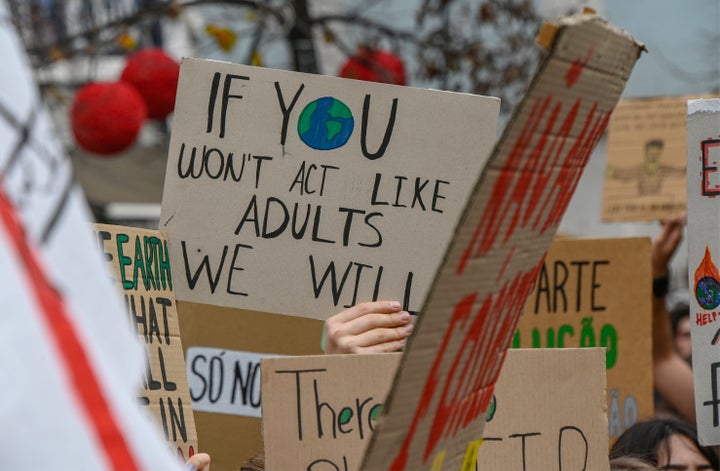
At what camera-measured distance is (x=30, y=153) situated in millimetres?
696

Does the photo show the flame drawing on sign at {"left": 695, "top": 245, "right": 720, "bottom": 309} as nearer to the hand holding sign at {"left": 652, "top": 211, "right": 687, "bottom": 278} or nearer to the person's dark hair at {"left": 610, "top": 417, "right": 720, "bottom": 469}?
the person's dark hair at {"left": 610, "top": 417, "right": 720, "bottom": 469}

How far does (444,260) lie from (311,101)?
147cm

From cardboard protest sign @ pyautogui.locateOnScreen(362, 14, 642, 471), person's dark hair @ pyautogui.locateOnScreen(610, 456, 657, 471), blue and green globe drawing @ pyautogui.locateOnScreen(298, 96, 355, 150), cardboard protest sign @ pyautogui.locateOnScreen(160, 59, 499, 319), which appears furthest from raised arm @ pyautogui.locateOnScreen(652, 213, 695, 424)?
cardboard protest sign @ pyautogui.locateOnScreen(362, 14, 642, 471)

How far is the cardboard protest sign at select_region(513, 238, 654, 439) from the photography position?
3002 millimetres

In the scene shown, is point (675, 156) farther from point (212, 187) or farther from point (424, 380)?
point (424, 380)

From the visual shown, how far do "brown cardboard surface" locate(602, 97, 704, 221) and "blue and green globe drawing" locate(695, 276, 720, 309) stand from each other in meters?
1.64

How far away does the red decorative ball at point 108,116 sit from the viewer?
6.24 m

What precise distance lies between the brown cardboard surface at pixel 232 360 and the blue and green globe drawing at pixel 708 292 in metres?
1.26

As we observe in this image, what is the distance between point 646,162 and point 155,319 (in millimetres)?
2472

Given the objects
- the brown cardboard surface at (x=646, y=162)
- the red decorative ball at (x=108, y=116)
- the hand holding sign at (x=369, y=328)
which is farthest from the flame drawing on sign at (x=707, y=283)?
the red decorative ball at (x=108, y=116)

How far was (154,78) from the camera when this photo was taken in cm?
641

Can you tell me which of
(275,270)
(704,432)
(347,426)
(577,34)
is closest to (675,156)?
(704,432)

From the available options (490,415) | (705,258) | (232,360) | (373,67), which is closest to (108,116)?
(373,67)

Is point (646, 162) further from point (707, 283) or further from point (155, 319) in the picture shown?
point (155, 319)
